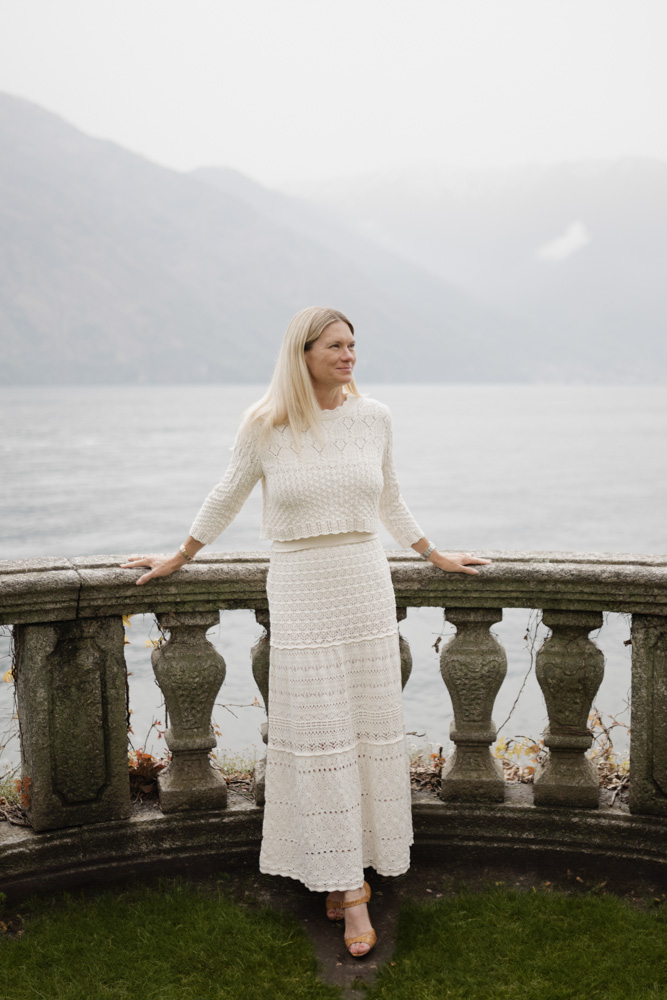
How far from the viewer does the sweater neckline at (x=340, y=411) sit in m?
3.08

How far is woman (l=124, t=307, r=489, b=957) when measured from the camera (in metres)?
2.96

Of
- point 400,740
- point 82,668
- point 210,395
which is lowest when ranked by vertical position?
point 400,740

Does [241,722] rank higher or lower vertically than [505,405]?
lower

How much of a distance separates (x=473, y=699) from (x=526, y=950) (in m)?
0.78

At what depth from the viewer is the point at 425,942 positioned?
9.41 feet


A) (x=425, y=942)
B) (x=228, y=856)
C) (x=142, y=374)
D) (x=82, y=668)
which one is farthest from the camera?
(x=142, y=374)

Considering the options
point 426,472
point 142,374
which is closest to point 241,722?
point 426,472

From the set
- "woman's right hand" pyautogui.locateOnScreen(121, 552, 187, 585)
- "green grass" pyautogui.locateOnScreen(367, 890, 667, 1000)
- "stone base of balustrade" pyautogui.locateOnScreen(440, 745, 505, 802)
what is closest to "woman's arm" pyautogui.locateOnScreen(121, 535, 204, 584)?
"woman's right hand" pyautogui.locateOnScreen(121, 552, 187, 585)

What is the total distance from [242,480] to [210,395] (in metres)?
175

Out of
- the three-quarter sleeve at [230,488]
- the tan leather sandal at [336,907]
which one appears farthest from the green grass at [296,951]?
the three-quarter sleeve at [230,488]

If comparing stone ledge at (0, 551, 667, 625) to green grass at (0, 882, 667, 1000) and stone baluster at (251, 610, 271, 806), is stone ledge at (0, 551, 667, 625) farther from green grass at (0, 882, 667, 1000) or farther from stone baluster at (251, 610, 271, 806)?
green grass at (0, 882, 667, 1000)

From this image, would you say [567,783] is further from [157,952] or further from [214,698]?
[157,952]

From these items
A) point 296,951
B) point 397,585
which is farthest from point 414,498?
point 296,951

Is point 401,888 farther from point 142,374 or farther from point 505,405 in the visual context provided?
point 142,374
